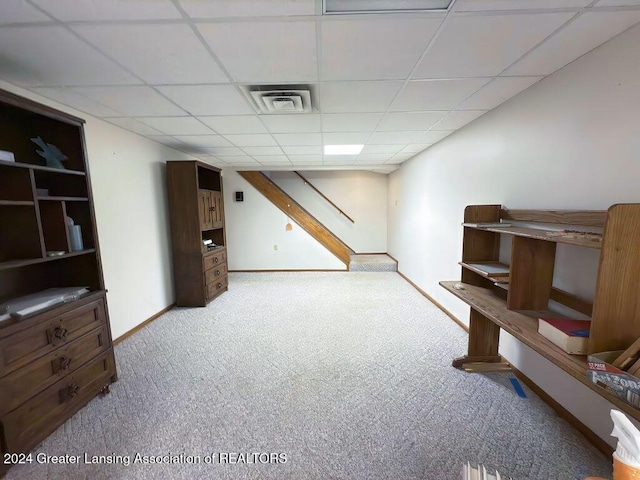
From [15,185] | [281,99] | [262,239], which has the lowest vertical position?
[262,239]

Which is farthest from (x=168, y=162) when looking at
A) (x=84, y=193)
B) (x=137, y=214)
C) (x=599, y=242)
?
(x=599, y=242)

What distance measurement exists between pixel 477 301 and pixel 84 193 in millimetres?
3064

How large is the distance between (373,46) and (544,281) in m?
1.83

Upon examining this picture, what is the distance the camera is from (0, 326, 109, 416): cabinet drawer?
1360 millimetres

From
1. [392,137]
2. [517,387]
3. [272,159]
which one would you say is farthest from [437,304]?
[272,159]

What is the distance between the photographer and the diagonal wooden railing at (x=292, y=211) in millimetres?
5527

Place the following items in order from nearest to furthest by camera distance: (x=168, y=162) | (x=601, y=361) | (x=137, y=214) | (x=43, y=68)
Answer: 1. (x=601, y=361)
2. (x=43, y=68)
3. (x=137, y=214)
4. (x=168, y=162)

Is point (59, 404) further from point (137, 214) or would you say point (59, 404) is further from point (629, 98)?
point (629, 98)

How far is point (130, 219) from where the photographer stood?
115 inches

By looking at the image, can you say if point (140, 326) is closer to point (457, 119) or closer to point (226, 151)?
point (226, 151)

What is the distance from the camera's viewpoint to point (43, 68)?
1569mm

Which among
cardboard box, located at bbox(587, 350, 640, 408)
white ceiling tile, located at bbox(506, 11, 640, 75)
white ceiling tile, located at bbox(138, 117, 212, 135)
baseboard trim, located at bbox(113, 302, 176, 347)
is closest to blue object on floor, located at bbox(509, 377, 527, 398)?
cardboard box, located at bbox(587, 350, 640, 408)

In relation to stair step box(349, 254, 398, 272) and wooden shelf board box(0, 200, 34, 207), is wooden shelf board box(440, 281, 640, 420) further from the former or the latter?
stair step box(349, 254, 398, 272)

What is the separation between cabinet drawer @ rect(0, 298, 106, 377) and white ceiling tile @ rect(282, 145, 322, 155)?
275 centimetres
